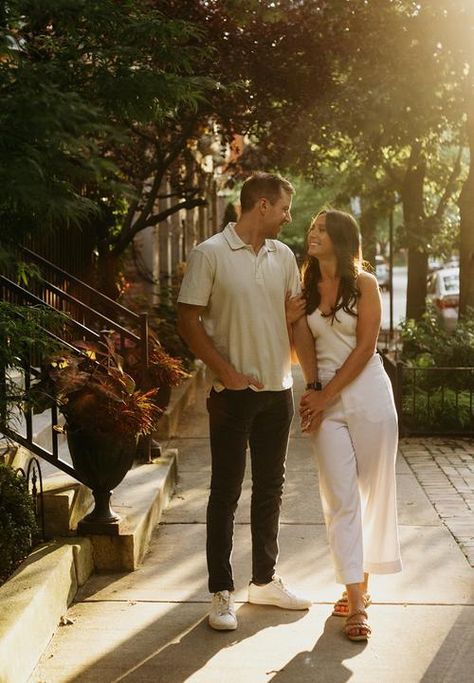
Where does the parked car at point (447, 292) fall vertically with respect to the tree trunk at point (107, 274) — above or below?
below

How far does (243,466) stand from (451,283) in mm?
22360

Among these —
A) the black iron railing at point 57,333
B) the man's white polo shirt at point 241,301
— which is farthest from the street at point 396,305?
the man's white polo shirt at point 241,301

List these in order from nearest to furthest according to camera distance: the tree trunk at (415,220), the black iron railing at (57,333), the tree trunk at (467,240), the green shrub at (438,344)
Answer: the black iron railing at (57,333)
the green shrub at (438,344)
the tree trunk at (467,240)
the tree trunk at (415,220)

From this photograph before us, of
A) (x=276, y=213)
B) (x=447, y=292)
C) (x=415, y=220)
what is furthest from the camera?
(x=447, y=292)

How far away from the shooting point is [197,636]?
16.5ft

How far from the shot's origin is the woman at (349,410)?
5.10 m

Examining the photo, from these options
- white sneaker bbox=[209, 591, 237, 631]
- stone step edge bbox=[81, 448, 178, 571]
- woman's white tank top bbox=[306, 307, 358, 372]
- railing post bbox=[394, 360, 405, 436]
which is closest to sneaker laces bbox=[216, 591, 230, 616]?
white sneaker bbox=[209, 591, 237, 631]

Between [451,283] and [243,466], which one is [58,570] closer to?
[243,466]

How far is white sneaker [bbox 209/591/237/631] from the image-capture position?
5090mm

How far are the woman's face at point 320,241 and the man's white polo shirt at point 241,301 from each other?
0.65 feet

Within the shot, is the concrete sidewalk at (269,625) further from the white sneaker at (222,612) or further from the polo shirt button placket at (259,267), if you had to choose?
the polo shirt button placket at (259,267)

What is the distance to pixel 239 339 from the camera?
16.9ft

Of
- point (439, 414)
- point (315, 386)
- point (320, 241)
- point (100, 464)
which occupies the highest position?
point (320, 241)

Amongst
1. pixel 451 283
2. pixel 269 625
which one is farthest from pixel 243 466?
pixel 451 283
